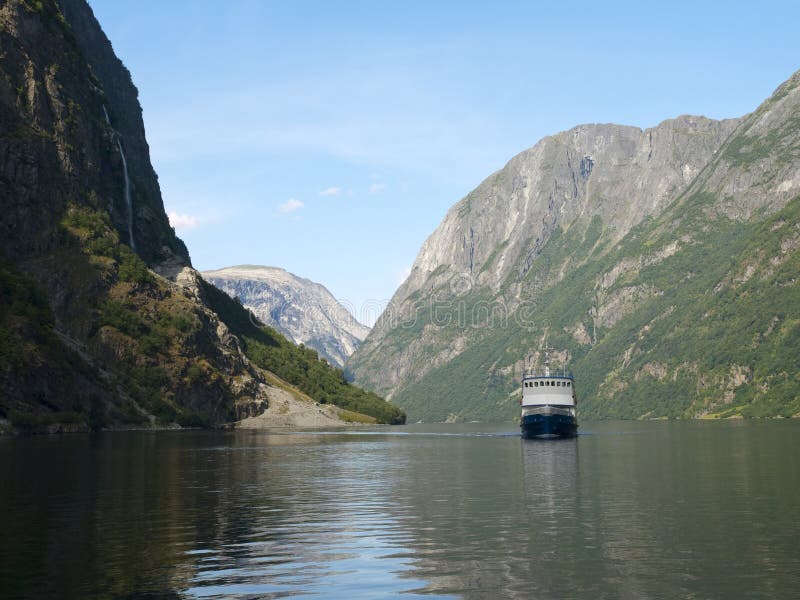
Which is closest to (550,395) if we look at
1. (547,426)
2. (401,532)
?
(547,426)

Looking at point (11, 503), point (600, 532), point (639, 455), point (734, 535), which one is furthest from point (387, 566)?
point (639, 455)

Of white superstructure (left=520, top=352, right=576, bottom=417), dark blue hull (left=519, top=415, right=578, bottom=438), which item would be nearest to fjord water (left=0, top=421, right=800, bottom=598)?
dark blue hull (left=519, top=415, right=578, bottom=438)

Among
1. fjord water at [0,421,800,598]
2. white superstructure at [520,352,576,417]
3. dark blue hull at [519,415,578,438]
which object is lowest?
fjord water at [0,421,800,598]

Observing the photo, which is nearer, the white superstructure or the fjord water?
the fjord water

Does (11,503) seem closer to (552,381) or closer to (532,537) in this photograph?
(532,537)

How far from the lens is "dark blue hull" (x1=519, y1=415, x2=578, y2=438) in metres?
189

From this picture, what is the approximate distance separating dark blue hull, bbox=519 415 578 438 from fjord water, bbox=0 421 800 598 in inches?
3236

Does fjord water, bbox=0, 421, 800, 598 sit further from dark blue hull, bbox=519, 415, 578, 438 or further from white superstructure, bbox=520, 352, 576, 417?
white superstructure, bbox=520, 352, 576, 417

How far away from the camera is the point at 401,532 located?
184 feet

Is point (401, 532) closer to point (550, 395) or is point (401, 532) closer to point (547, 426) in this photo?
point (547, 426)

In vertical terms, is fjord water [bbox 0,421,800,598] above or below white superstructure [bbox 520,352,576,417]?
below

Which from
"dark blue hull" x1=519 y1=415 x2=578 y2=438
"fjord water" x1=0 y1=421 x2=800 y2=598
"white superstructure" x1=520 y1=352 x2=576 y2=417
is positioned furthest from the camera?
"white superstructure" x1=520 y1=352 x2=576 y2=417

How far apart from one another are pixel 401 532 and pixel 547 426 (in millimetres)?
136819

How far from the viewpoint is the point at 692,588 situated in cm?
3841
